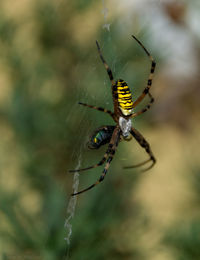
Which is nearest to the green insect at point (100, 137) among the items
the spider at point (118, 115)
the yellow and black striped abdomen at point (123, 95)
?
the spider at point (118, 115)

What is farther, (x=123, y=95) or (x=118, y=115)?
(x=118, y=115)

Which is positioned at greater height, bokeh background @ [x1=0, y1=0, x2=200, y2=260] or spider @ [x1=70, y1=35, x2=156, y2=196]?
bokeh background @ [x1=0, y1=0, x2=200, y2=260]

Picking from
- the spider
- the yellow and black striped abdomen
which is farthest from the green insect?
the yellow and black striped abdomen

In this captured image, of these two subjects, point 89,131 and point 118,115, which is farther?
point 118,115

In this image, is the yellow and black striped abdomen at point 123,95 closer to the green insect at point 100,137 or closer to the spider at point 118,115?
the spider at point 118,115

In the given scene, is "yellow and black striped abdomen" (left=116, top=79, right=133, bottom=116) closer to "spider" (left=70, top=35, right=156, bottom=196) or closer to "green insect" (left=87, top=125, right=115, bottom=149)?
"spider" (left=70, top=35, right=156, bottom=196)
